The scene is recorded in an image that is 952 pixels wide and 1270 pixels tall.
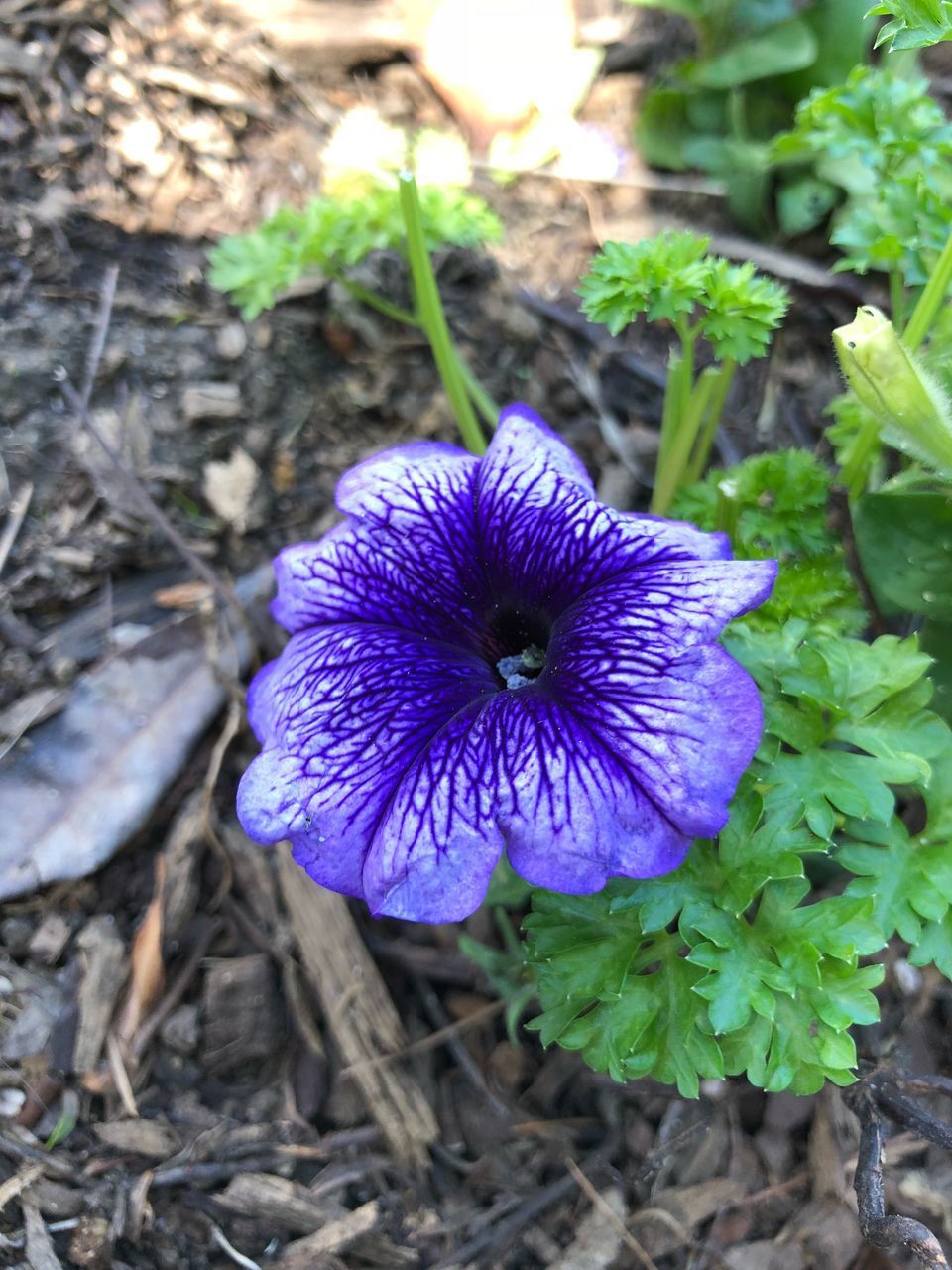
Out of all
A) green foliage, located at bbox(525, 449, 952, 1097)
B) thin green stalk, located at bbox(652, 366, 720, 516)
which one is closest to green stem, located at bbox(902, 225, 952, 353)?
thin green stalk, located at bbox(652, 366, 720, 516)

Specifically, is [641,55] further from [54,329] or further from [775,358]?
[54,329]

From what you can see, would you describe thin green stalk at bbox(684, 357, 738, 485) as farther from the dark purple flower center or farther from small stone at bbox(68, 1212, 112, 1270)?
small stone at bbox(68, 1212, 112, 1270)

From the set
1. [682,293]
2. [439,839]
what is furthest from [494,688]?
[682,293]

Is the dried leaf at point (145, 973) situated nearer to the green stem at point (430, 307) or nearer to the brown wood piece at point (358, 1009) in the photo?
the brown wood piece at point (358, 1009)

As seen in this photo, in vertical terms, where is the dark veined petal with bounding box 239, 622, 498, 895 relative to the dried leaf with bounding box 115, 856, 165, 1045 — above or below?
above

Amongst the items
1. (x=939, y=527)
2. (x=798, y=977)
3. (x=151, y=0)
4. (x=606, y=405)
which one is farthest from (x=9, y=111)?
(x=798, y=977)

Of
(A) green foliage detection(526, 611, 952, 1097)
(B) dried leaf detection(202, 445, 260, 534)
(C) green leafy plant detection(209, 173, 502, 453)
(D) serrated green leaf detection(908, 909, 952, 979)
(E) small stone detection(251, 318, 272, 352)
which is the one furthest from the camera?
(E) small stone detection(251, 318, 272, 352)

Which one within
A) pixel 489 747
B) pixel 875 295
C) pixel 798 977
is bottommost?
pixel 798 977
